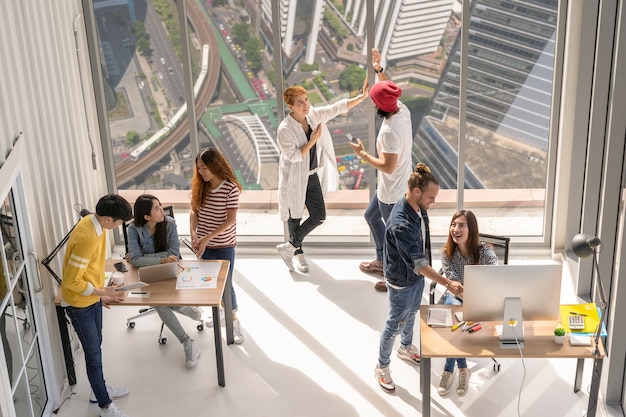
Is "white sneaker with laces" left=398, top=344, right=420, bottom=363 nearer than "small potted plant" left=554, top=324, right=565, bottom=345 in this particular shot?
No

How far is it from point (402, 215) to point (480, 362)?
1614 mm

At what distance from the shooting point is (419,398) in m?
5.80

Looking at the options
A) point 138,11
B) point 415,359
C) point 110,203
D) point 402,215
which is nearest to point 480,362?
point 415,359

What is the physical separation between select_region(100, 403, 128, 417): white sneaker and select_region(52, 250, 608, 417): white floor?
129 millimetres

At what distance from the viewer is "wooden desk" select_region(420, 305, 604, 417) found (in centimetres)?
491

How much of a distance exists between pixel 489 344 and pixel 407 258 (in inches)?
31.3

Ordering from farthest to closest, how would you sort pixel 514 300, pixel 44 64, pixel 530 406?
pixel 44 64 < pixel 530 406 < pixel 514 300

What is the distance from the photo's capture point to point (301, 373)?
6160 millimetres

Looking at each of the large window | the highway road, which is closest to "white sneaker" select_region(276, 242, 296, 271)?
the large window

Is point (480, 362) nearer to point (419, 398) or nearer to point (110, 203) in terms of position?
point (419, 398)

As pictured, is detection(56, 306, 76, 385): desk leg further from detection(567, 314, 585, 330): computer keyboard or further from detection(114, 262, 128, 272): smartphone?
detection(567, 314, 585, 330): computer keyboard

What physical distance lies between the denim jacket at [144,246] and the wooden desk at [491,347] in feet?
6.89

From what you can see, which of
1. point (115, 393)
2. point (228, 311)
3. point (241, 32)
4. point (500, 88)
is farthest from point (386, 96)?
point (115, 393)

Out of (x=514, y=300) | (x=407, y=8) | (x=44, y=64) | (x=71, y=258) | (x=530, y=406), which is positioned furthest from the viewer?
(x=407, y=8)
